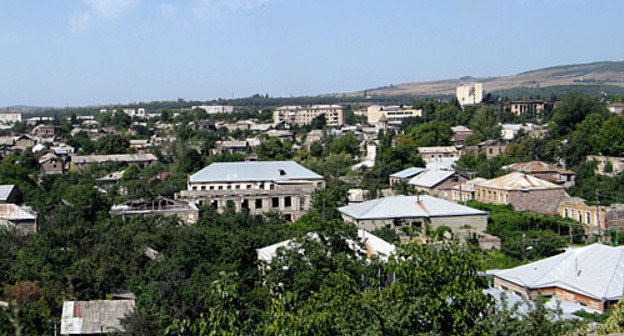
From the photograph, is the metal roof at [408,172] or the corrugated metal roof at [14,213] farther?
the metal roof at [408,172]

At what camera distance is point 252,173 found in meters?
38.7

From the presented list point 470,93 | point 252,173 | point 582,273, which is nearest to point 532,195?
point 252,173

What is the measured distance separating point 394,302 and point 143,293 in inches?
341

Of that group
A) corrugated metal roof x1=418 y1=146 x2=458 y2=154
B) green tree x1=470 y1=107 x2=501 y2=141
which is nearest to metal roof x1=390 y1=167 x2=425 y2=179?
corrugated metal roof x1=418 y1=146 x2=458 y2=154

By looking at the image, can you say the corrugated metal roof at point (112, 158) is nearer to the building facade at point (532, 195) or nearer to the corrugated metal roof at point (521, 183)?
the corrugated metal roof at point (521, 183)

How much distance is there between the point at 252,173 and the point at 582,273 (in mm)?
24177

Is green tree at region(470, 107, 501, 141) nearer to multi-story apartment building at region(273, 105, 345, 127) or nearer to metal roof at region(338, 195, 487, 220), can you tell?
multi-story apartment building at region(273, 105, 345, 127)

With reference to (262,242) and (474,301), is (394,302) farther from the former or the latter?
(262,242)

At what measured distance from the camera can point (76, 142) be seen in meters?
73.4

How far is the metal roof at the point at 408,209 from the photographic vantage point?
90.1 ft

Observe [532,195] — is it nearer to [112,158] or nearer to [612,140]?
[612,140]

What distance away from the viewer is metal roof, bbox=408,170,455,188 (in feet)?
127

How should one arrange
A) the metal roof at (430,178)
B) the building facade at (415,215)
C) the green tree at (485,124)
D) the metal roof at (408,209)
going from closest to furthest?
the building facade at (415,215), the metal roof at (408,209), the metal roof at (430,178), the green tree at (485,124)

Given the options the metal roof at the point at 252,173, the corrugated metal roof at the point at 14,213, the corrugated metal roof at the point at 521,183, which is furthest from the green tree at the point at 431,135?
the corrugated metal roof at the point at 14,213
